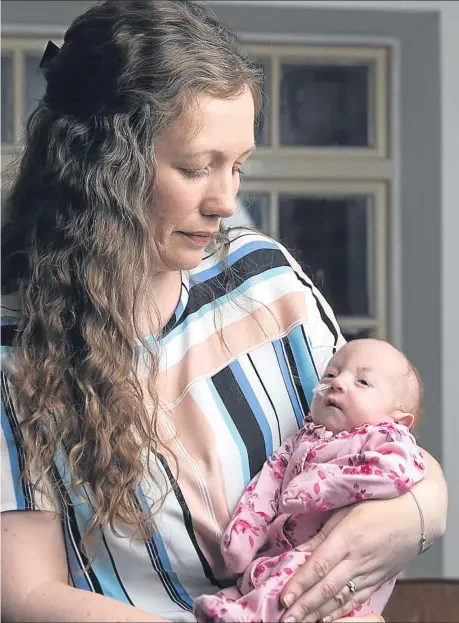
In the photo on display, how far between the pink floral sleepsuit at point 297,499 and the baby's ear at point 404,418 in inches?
2.1

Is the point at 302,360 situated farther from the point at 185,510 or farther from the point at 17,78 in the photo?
the point at 17,78

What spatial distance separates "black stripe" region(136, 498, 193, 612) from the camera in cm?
147

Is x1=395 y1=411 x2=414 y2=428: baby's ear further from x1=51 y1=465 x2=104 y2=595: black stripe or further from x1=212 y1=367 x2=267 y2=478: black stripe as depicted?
x1=51 y1=465 x2=104 y2=595: black stripe

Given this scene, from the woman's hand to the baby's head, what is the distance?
0.49 ft

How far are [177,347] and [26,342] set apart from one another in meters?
0.25

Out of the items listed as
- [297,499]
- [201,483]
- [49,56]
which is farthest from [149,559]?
[49,56]

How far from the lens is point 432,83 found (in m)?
3.41

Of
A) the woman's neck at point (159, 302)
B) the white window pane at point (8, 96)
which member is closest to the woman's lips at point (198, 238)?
the woman's neck at point (159, 302)

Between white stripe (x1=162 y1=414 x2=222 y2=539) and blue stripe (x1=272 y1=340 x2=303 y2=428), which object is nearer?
white stripe (x1=162 y1=414 x2=222 y2=539)

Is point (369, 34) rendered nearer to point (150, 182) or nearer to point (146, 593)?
point (150, 182)

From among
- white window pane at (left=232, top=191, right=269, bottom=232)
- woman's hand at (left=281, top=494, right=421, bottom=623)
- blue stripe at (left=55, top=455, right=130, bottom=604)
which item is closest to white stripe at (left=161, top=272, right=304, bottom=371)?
blue stripe at (left=55, top=455, right=130, bottom=604)

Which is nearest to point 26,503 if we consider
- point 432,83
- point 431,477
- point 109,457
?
point 109,457

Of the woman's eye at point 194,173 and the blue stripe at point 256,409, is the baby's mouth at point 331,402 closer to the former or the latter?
the blue stripe at point 256,409

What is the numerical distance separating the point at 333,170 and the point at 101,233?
86.4 inches
